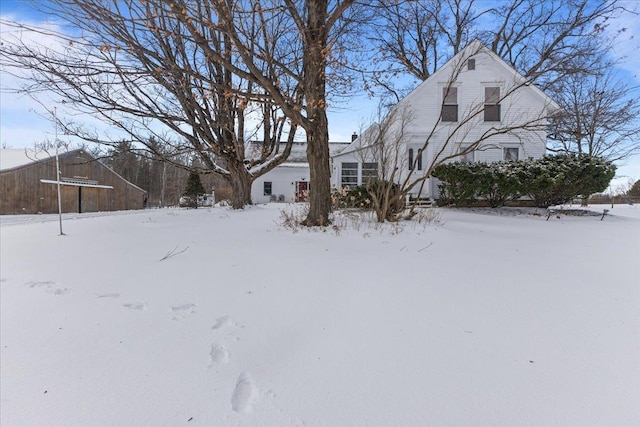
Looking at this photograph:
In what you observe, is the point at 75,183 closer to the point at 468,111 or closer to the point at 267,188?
the point at 267,188

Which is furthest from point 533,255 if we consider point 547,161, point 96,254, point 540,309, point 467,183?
point 547,161

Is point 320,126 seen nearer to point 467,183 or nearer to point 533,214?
point 467,183

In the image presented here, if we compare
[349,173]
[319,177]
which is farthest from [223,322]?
[349,173]

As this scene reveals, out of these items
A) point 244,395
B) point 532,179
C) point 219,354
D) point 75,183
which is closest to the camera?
point 244,395

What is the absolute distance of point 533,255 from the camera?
414 cm

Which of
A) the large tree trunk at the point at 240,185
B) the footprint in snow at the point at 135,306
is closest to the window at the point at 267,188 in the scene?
the large tree trunk at the point at 240,185

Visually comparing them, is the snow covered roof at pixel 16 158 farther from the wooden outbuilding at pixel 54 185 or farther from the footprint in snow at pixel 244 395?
the footprint in snow at pixel 244 395

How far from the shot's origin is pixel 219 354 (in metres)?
2.07

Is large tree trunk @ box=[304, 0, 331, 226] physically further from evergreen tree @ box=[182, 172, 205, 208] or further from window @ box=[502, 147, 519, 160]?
evergreen tree @ box=[182, 172, 205, 208]

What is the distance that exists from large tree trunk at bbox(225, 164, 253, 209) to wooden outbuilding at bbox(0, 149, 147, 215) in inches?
526

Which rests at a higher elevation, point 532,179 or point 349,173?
point 349,173

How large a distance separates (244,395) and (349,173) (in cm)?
1520

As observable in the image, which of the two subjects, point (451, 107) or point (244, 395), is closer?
point (244, 395)

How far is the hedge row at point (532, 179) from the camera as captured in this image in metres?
9.81
